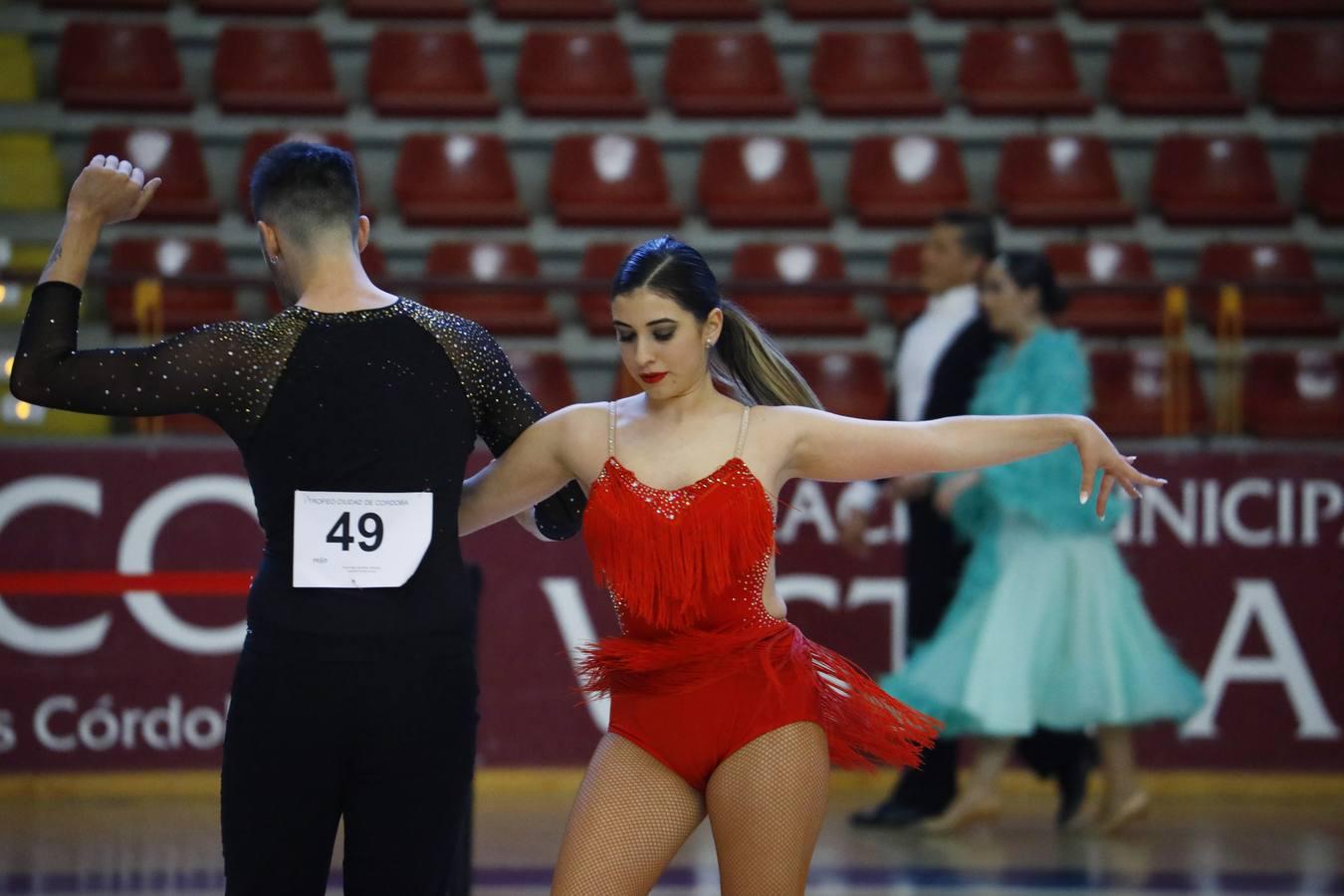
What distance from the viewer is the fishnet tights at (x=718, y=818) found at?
9.63 feet

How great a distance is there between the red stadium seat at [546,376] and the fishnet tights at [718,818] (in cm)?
498

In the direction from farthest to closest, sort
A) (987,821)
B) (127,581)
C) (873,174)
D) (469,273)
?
(873,174) → (469,273) → (987,821) → (127,581)

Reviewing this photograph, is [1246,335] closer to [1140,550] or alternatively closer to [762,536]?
[1140,550]

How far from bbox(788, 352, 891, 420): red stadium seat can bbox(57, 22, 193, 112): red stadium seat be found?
3626 millimetres

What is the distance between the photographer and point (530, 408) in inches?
120

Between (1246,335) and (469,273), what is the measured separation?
382cm

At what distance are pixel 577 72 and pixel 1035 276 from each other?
13.4 feet

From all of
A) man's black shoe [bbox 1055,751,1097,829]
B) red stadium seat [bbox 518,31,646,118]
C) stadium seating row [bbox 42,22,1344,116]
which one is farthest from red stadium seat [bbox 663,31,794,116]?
man's black shoe [bbox 1055,751,1097,829]

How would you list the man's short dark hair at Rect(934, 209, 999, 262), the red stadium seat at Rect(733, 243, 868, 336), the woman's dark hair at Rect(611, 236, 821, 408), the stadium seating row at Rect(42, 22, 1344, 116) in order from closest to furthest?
the woman's dark hair at Rect(611, 236, 821, 408) → the man's short dark hair at Rect(934, 209, 999, 262) → the red stadium seat at Rect(733, 243, 868, 336) → the stadium seating row at Rect(42, 22, 1344, 116)

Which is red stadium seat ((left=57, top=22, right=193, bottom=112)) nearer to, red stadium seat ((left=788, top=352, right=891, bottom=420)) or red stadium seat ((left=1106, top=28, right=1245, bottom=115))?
red stadium seat ((left=788, top=352, right=891, bottom=420))

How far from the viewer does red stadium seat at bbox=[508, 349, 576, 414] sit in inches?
317

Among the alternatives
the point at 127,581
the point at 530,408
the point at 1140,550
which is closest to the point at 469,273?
the point at 1140,550

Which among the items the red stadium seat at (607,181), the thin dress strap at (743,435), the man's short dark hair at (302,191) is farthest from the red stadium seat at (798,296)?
the man's short dark hair at (302,191)

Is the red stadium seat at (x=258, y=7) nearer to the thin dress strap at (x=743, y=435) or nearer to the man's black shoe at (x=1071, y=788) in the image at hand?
the man's black shoe at (x=1071, y=788)
